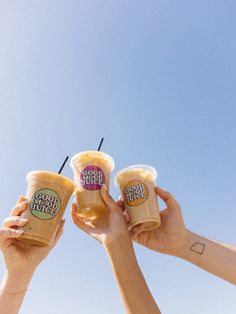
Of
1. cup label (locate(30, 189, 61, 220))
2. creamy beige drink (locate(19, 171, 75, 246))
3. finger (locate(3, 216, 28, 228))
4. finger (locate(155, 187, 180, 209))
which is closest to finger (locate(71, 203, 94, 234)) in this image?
creamy beige drink (locate(19, 171, 75, 246))

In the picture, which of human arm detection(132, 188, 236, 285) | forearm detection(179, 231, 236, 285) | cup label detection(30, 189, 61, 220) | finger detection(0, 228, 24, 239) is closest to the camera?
finger detection(0, 228, 24, 239)

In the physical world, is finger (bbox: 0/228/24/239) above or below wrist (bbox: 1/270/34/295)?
above

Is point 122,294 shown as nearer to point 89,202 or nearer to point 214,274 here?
point 89,202

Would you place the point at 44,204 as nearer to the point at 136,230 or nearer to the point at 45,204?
the point at 45,204

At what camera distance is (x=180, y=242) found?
11.2 feet

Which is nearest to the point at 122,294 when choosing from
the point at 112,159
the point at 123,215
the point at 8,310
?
the point at 123,215

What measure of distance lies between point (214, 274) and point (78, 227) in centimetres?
130

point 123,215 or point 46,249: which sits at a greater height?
point 123,215

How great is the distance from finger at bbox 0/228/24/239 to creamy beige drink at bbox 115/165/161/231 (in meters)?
0.94

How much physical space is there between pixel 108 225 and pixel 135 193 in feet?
1.21

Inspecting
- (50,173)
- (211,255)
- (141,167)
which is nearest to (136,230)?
(141,167)

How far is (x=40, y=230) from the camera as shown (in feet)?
9.24

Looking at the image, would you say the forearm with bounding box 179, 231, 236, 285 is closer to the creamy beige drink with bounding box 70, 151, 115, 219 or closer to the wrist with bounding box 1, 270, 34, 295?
the creamy beige drink with bounding box 70, 151, 115, 219

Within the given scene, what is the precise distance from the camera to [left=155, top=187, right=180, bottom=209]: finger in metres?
3.37
